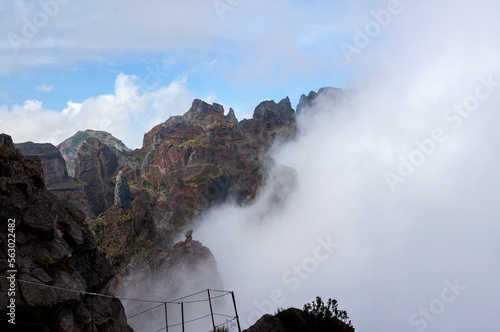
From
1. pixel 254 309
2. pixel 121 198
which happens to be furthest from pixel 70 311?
pixel 254 309

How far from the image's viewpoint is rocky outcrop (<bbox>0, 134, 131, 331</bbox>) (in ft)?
84.5

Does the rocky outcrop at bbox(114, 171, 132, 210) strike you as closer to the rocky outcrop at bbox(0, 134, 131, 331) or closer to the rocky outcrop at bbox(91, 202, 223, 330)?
the rocky outcrop at bbox(91, 202, 223, 330)

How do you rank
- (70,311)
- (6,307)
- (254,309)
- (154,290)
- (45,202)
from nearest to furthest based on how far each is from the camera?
(6,307) < (70,311) < (45,202) < (154,290) < (254,309)

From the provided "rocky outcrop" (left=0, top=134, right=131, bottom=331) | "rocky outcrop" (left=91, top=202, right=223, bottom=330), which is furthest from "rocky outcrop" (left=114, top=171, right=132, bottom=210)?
"rocky outcrop" (left=0, top=134, right=131, bottom=331)

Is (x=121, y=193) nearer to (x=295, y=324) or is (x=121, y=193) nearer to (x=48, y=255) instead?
(x=48, y=255)

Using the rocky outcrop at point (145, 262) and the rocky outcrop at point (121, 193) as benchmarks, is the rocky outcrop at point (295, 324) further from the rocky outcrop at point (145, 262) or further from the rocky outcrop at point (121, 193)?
the rocky outcrop at point (121, 193)


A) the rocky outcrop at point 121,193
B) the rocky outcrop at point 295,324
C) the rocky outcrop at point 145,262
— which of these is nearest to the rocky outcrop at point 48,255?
the rocky outcrop at point 295,324

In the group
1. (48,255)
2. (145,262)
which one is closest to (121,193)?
(145,262)

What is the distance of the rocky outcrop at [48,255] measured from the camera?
84.5 feet

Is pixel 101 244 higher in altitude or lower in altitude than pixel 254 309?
higher

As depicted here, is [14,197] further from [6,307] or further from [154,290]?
[154,290]

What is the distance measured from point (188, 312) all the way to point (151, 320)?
3089 cm

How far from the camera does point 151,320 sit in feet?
309

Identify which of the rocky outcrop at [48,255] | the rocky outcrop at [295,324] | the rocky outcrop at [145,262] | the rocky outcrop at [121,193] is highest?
the rocky outcrop at [121,193]
